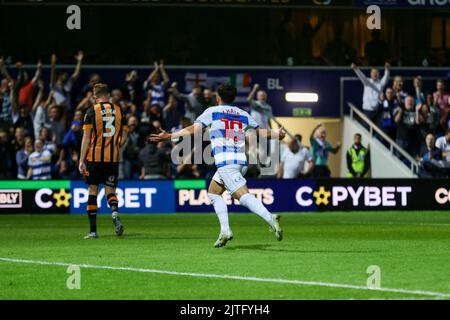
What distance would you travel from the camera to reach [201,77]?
3288cm

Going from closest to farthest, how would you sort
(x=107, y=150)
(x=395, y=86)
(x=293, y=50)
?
(x=107, y=150) → (x=395, y=86) → (x=293, y=50)

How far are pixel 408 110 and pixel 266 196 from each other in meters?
5.29

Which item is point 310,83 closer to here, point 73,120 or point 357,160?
point 357,160

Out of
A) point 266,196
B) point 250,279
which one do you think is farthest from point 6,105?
point 250,279

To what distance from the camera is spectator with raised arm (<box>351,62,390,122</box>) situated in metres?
30.7

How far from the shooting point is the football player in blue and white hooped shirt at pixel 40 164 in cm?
2759

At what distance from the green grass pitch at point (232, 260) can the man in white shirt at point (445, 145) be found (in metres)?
6.62

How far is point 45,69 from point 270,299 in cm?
2272

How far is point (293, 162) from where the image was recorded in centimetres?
2908

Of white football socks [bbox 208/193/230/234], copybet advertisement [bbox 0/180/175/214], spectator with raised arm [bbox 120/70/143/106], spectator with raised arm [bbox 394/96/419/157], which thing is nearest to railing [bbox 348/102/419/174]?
spectator with raised arm [bbox 394/96/419/157]

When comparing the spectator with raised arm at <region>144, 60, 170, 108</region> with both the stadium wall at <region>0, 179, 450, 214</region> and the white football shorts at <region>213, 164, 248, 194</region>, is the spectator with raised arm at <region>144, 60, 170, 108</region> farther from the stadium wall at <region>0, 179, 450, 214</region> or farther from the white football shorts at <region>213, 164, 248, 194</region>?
the white football shorts at <region>213, 164, 248, 194</region>
